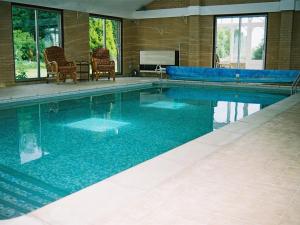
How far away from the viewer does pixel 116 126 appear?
216 inches

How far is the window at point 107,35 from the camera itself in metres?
12.7

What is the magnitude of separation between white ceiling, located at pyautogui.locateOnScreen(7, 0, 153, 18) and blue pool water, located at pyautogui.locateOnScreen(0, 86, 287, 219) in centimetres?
338

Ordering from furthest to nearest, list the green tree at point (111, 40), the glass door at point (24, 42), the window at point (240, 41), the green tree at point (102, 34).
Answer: the green tree at point (111, 40), the green tree at point (102, 34), the window at point (240, 41), the glass door at point (24, 42)

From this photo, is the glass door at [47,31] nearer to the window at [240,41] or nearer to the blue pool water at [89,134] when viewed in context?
the blue pool water at [89,134]

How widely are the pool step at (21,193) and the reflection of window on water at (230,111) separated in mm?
3146

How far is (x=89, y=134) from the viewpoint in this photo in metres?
4.93

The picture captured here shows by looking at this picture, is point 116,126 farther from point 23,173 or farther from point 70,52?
point 70,52

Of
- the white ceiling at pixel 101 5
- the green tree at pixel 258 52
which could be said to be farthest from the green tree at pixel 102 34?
the green tree at pixel 258 52

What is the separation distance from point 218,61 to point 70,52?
5.41 m

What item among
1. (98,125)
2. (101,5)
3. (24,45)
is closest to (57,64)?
(24,45)

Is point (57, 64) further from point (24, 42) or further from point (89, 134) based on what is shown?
point (89, 134)

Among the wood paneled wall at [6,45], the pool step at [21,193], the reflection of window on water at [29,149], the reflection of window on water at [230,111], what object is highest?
the wood paneled wall at [6,45]

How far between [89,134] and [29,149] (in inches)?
37.5

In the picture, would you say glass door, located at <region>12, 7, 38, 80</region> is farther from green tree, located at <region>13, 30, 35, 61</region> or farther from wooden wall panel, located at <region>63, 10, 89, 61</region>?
wooden wall panel, located at <region>63, 10, 89, 61</region>
